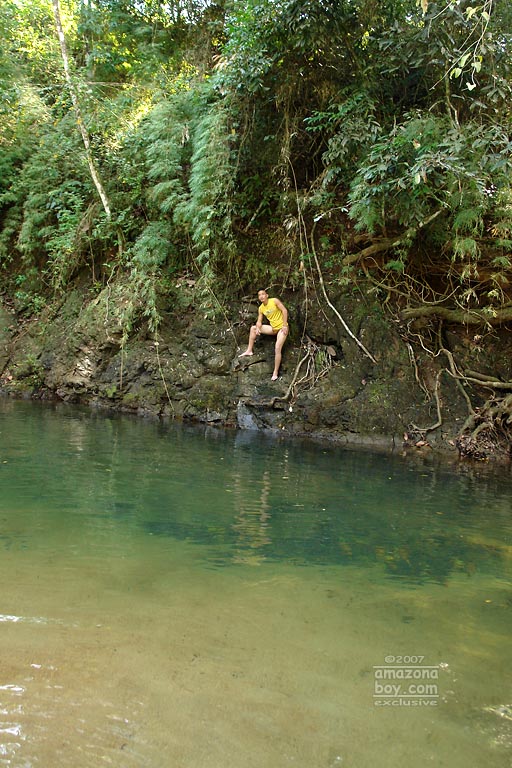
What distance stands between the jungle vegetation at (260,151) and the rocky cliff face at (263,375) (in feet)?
1.84

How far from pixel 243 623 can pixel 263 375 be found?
746 centimetres

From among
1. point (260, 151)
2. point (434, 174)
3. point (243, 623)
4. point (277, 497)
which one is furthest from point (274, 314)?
point (243, 623)

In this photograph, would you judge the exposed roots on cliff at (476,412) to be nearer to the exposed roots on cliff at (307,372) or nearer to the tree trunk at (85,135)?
the exposed roots on cliff at (307,372)

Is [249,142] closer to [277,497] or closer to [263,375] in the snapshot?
[263,375]

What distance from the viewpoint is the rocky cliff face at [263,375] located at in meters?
9.31

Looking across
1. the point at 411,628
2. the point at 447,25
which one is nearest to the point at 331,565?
the point at 411,628

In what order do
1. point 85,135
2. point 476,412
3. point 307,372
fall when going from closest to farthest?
point 476,412
point 307,372
point 85,135

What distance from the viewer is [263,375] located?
1005cm

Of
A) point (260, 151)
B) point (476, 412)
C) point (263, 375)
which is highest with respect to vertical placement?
point (260, 151)

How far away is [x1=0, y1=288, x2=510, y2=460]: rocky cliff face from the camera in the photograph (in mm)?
9312

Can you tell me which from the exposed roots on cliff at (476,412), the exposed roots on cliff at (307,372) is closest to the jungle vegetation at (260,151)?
the exposed roots on cliff at (476,412)

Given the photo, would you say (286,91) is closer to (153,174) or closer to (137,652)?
(153,174)

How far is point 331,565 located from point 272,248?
8.22m

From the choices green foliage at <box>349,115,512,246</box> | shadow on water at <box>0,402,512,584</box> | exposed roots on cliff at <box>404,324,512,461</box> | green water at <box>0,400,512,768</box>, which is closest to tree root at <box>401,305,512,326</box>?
exposed roots on cliff at <box>404,324,512,461</box>
